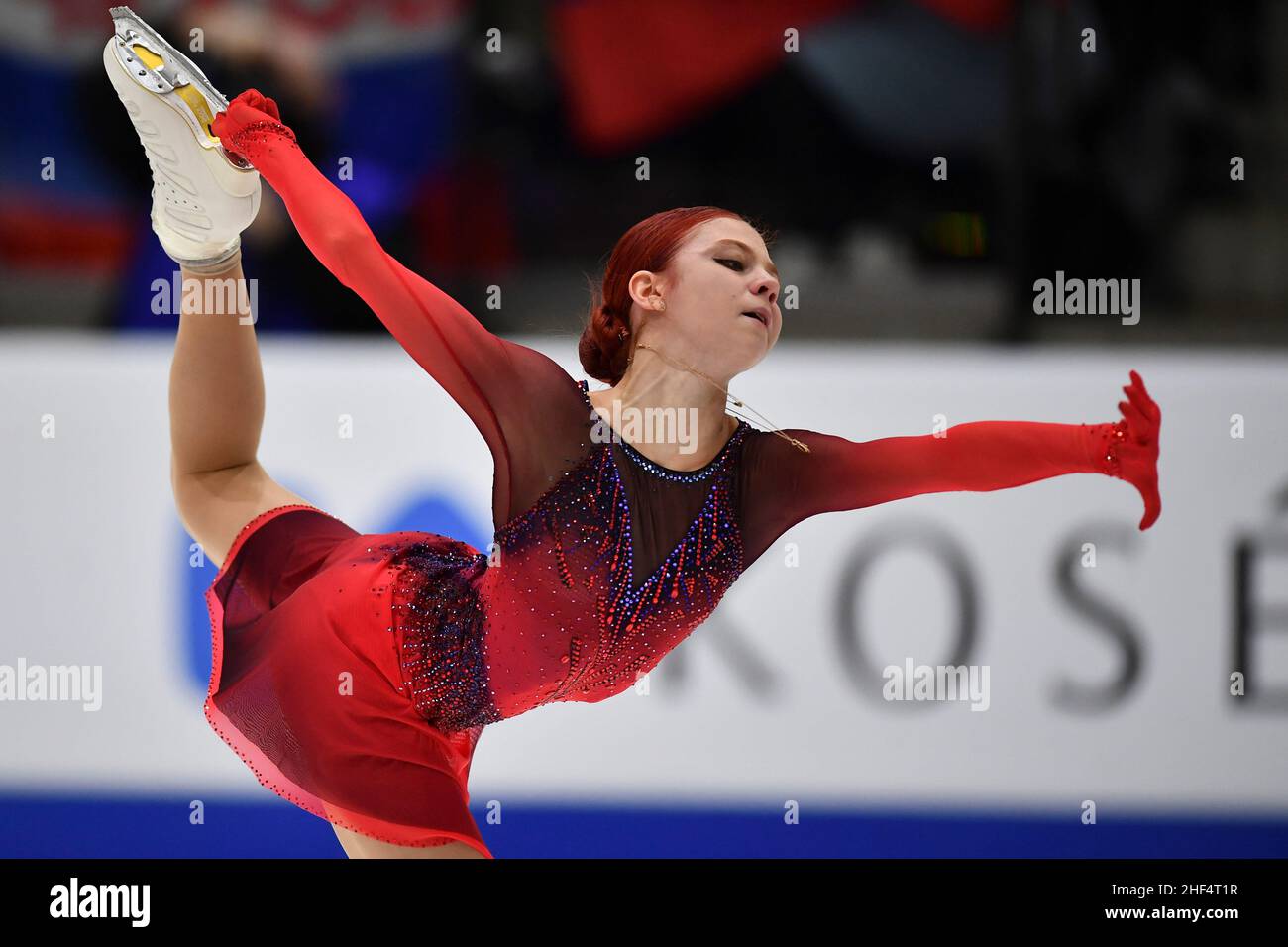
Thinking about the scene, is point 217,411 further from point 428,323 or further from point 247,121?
point 428,323

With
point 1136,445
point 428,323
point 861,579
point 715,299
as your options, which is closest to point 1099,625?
point 861,579

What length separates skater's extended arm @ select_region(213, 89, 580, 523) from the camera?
2.33 m

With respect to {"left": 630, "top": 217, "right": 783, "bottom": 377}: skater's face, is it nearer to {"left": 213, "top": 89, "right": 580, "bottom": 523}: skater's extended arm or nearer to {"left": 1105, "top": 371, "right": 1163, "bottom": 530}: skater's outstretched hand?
{"left": 213, "top": 89, "right": 580, "bottom": 523}: skater's extended arm

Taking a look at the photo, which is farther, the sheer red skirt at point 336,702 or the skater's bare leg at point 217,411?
the skater's bare leg at point 217,411

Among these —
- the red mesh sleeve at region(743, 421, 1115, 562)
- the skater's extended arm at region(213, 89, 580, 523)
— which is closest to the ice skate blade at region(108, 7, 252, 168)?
the skater's extended arm at region(213, 89, 580, 523)

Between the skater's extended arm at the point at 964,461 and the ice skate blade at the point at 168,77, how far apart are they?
1.13 m

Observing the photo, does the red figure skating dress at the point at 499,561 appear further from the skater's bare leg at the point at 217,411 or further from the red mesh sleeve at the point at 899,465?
the skater's bare leg at the point at 217,411

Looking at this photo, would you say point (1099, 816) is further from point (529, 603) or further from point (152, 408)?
point (152, 408)

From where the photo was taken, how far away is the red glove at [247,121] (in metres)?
2.48

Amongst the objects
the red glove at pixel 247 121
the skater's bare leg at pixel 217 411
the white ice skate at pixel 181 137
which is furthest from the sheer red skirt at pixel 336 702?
the red glove at pixel 247 121

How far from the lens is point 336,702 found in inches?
103
